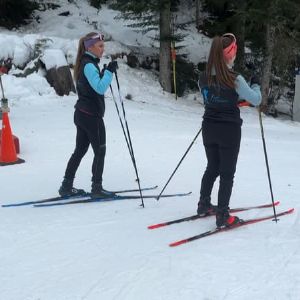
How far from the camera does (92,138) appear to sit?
17.7 ft

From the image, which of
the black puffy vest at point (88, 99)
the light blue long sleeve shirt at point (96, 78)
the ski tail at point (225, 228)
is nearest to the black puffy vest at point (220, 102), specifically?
the ski tail at point (225, 228)

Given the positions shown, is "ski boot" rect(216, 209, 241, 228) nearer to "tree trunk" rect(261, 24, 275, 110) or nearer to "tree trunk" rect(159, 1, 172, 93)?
"tree trunk" rect(261, 24, 275, 110)

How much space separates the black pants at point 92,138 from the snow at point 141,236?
0.48m

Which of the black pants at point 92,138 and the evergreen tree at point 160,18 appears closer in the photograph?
the black pants at point 92,138

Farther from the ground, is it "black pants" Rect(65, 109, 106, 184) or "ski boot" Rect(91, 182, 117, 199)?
"black pants" Rect(65, 109, 106, 184)

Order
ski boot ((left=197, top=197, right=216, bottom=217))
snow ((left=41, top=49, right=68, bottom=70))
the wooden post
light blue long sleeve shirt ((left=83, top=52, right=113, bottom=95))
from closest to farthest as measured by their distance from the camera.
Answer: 1. ski boot ((left=197, top=197, right=216, bottom=217))
2. light blue long sleeve shirt ((left=83, top=52, right=113, bottom=95))
3. snow ((left=41, top=49, right=68, bottom=70))
4. the wooden post

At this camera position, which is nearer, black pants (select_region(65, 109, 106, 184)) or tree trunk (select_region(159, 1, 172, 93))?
black pants (select_region(65, 109, 106, 184))

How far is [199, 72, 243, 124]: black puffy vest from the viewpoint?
14.0 feet

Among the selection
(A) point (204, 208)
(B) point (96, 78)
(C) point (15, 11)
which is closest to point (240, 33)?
(C) point (15, 11)

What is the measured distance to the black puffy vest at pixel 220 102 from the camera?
426 cm

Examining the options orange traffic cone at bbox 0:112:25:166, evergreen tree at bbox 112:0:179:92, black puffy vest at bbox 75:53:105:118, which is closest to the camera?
black puffy vest at bbox 75:53:105:118

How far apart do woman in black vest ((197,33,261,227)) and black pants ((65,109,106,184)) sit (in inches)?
53.9

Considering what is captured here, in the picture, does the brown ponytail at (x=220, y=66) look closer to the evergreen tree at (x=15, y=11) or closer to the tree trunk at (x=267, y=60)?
the tree trunk at (x=267, y=60)

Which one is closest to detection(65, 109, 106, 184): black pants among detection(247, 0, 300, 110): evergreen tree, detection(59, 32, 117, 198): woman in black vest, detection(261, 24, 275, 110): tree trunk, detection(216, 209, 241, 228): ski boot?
detection(59, 32, 117, 198): woman in black vest
